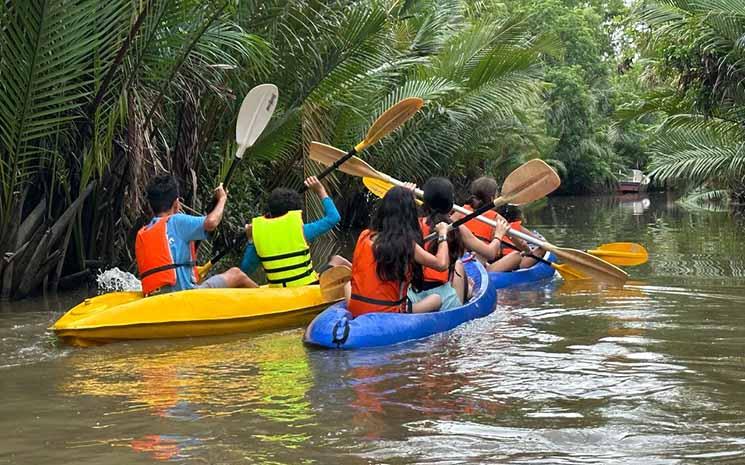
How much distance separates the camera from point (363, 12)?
12773mm

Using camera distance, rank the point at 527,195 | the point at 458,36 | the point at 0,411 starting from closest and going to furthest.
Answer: the point at 0,411 < the point at 527,195 < the point at 458,36

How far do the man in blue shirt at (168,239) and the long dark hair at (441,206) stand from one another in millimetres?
1611

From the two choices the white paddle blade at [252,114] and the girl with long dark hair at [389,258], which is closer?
the girl with long dark hair at [389,258]

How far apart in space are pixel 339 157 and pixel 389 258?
3.68 m

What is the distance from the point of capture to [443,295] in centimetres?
782

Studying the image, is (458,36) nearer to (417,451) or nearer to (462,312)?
(462,312)

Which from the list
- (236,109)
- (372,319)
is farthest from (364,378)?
(236,109)

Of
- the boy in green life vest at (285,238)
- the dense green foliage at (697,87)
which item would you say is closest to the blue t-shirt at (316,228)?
the boy in green life vest at (285,238)

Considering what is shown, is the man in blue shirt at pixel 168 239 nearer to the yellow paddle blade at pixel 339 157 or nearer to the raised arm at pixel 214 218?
the raised arm at pixel 214 218

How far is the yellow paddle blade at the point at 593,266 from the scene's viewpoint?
383 inches

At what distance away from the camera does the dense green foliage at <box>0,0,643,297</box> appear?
340 inches

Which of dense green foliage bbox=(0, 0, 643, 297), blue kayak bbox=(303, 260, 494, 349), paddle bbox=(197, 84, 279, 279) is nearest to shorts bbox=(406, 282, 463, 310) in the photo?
blue kayak bbox=(303, 260, 494, 349)

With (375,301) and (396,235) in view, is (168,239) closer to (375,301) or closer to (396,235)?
(375,301)

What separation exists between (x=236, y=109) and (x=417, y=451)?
338 inches
